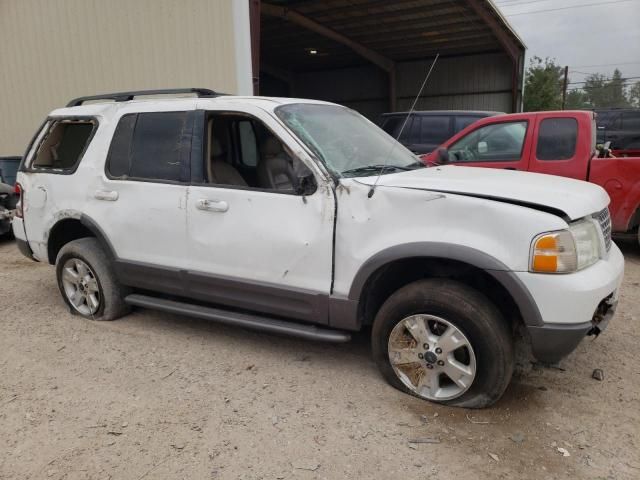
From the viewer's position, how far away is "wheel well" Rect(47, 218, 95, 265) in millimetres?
4688

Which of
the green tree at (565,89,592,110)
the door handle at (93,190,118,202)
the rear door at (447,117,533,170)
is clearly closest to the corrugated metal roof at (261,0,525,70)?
the rear door at (447,117,533,170)

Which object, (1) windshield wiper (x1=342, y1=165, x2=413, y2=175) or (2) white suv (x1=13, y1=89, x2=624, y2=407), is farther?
(1) windshield wiper (x1=342, y1=165, x2=413, y2=175)

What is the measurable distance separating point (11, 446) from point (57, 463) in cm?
36

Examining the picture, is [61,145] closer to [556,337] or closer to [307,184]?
[307,184]

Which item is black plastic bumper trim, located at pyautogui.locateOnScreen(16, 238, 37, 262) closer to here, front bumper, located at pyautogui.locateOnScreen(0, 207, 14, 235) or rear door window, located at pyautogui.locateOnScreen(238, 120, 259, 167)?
rear door window, located at pyautogui.locateOnScreen(238, 120, 259, 167)

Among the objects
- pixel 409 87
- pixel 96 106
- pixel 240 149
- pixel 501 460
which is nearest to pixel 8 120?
pixel 96 106

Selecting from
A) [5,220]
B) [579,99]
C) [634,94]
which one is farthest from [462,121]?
[579,99]

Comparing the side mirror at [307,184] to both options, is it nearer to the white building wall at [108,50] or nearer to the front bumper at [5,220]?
the white building wall at [108,50]

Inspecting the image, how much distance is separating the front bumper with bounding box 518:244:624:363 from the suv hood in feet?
1.18

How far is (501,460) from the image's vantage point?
8.94ft

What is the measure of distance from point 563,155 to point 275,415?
4813 mm

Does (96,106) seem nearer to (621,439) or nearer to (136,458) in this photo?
(136,458)

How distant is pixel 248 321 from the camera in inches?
146

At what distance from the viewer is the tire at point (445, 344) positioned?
2977mm
